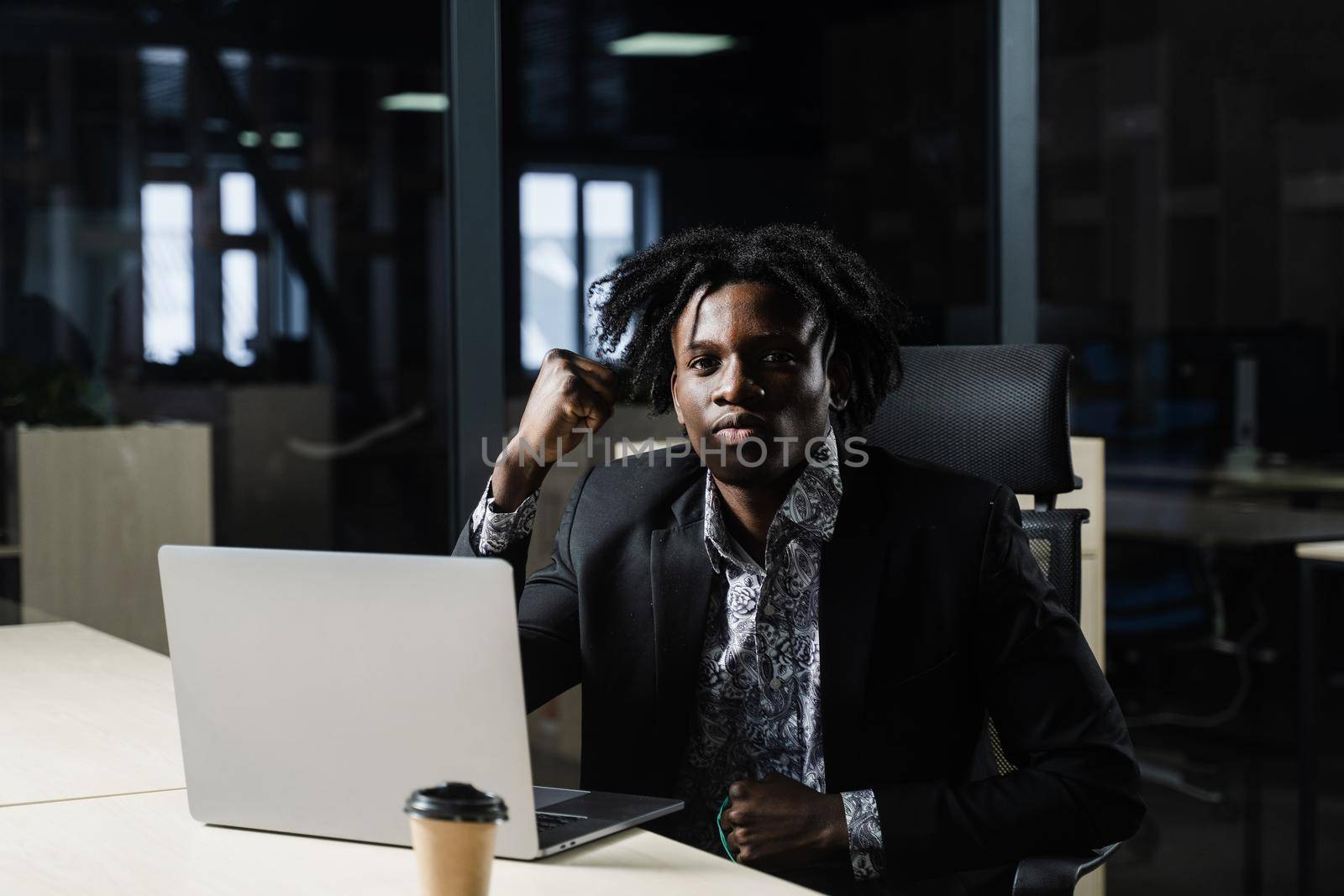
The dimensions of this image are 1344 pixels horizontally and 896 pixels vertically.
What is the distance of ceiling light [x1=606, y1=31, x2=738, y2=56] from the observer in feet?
26.8

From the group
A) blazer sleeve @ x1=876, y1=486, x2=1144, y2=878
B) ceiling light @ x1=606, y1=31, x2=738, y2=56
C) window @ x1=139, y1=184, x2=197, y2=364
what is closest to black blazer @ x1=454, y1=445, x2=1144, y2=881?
blazer sleeve @ x1=876, y1=486, x2=1144, y2=878

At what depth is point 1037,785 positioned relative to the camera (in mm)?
1317

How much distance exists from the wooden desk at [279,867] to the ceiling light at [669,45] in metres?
7.35

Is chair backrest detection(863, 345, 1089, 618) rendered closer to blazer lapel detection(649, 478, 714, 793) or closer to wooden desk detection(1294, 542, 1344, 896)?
blazer lapel detection(649, 478, 714, 793)

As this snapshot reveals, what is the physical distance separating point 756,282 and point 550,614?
0.42m

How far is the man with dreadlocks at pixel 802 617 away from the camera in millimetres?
1325

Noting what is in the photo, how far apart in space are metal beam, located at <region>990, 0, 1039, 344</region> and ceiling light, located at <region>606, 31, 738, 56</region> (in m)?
5.52

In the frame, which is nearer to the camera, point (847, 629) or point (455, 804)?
point (455, 804)

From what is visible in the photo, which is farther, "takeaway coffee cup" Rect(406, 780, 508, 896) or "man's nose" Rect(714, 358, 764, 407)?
"man's nose" Rect(714, 358, 764, 407)

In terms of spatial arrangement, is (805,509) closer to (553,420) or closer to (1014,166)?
(553,420)

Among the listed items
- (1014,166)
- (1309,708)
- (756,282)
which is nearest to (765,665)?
(756,282)

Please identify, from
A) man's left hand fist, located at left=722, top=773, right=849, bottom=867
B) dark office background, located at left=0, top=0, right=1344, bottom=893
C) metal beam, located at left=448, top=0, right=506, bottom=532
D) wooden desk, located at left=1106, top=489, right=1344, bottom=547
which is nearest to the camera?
man's left hand fist, located at left=722, top=773, right=849, bottom=867

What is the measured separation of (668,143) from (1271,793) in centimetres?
532

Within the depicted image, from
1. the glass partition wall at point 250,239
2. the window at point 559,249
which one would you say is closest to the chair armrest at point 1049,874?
the glass partition wall at point 250,239
